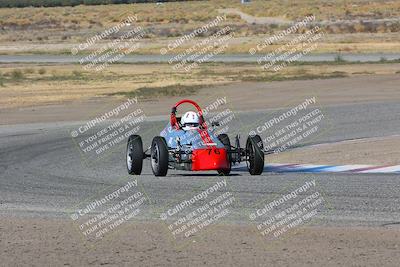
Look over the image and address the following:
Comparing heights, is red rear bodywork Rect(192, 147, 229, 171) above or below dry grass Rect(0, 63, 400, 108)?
below

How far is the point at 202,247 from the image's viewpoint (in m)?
12.2

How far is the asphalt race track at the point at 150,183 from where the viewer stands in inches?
582

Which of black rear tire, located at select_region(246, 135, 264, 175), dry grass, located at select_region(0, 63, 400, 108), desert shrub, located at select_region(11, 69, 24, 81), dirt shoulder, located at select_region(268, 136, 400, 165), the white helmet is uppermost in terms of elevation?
desert shrub, located at select_region(11, 69, 24, 81)

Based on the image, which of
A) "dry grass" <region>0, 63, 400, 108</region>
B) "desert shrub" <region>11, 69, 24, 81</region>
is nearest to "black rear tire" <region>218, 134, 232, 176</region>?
"dry grass" <region>0, 63, 400, 108</region>

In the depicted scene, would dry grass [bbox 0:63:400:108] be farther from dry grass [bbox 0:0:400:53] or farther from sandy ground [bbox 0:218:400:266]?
sandy ground [bbox 0:218:400:266]

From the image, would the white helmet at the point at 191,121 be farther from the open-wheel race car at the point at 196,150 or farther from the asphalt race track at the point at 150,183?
the asphalt race track at the point at 150,183

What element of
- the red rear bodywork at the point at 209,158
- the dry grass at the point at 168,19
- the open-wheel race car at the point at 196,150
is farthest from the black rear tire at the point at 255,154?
the dry grass at the point at 168,19

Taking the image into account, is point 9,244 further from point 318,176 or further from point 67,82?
point 67,82

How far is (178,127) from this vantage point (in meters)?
19.5

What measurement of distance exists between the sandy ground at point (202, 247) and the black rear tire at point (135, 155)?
6040 millimetres

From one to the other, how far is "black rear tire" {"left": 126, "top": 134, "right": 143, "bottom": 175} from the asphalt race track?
291 millimetres

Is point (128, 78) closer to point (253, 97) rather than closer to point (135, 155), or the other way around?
point (253, 97)

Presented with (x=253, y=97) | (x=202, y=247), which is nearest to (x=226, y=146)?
(x=202, y=247)

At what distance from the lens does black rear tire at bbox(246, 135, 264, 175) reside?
1866cm
